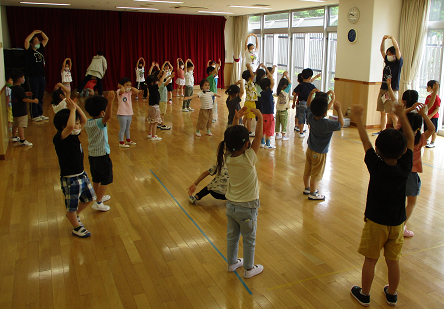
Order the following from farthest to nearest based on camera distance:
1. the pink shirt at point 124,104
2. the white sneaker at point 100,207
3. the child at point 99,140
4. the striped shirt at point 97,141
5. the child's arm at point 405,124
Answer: the pink shirt at point 124,104 → the white sneaker at point 100,207 → the striped shirt at point 97,141 → the child at point 99,140 → the child's arm at point 405,124

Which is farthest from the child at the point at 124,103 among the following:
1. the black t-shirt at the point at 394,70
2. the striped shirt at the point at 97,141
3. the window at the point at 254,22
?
the window at the point at 254,22

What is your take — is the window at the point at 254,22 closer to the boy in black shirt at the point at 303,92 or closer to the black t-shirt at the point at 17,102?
the boy in black shirt at the point at 303,92

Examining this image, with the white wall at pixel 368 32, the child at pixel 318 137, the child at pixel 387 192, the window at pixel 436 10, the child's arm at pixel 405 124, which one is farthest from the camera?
the white wall at pixel 368 32

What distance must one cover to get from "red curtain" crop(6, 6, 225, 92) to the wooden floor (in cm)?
891

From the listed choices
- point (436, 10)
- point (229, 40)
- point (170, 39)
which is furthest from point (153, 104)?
point (229, 40)

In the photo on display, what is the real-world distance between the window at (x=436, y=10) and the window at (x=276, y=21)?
5.69 meters

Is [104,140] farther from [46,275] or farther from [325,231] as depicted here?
[325,231]

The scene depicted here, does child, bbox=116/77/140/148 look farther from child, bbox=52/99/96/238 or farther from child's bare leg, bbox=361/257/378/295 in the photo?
child's bare leg, bbox=361/257/378/295

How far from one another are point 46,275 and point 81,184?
773 mm

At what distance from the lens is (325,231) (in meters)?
3.63

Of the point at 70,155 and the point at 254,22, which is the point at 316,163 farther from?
the point at 254,22

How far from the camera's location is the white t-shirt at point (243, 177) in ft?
8.49

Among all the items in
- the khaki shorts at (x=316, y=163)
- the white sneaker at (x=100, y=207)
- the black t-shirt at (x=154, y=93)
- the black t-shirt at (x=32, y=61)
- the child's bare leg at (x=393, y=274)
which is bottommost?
the white sneaker at (x=100, y=207)

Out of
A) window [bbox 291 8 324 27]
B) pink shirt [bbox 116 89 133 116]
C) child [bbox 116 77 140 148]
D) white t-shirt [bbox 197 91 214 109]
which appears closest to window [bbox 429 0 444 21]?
window [bbox 291 8 324 27]
